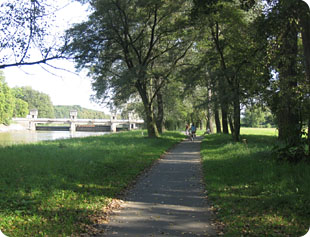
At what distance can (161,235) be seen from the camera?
4.58 m

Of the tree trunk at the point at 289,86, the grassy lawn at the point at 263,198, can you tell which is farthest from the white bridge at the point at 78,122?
the grassy lawn at the point at 263,198

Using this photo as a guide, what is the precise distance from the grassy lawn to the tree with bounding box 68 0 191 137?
13.4 m

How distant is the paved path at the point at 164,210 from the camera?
4809mm

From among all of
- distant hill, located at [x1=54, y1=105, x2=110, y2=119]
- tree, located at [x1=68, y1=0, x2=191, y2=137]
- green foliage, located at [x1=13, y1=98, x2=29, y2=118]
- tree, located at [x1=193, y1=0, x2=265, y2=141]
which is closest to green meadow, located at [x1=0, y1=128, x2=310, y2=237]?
tree, located at [x1=193, y1=0, x2=265, y2=141]

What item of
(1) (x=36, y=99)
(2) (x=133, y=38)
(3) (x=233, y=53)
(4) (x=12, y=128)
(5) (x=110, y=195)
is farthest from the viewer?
(4) (x=12, y=128)

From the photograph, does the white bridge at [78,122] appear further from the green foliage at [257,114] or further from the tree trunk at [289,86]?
the tree trunk at [289,86]

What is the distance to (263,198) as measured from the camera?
6047mm

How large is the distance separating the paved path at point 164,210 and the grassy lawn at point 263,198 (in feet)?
1.19

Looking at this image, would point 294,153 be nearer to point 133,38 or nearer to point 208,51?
point 208,51

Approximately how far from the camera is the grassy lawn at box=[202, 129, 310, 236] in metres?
4.71

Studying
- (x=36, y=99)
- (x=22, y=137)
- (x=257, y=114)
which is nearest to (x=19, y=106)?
(x=22, y=137)

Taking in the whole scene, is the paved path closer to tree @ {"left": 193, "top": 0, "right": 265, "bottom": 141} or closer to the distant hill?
tree @ {"left": 193, "top": 0, "right": 265, "bottom": 141}

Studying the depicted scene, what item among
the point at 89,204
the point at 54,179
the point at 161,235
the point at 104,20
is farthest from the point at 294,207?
the point at 104,20

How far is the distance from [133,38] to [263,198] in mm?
19748
